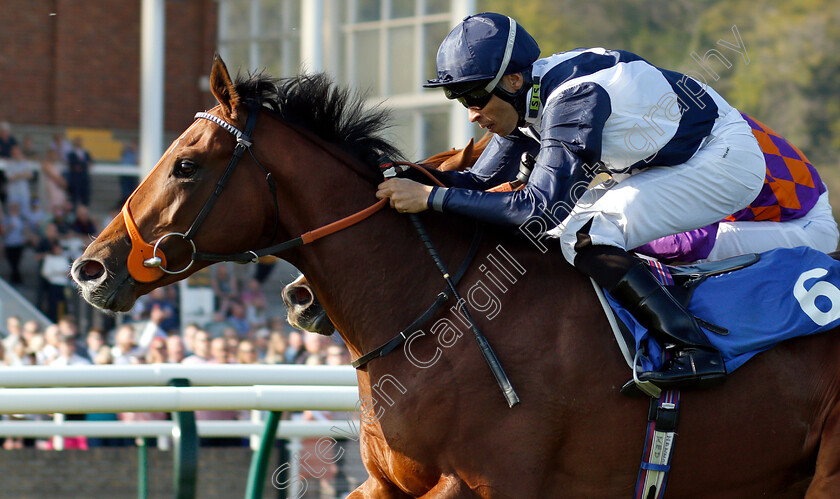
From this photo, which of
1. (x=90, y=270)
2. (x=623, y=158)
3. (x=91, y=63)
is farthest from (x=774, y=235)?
(x=91, y=63)

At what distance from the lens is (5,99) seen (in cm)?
1492

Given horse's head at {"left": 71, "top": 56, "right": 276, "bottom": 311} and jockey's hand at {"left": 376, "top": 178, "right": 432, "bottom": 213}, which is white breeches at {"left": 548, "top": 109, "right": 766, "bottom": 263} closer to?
jockey's hand at {"left": 376, "top": 178, "right": 432, "bottom": 213}

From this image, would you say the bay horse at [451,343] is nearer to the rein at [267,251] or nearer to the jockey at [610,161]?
the rein at [267,251]

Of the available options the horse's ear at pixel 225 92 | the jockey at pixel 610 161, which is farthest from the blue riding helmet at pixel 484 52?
the horse's ear at pixel 225 92

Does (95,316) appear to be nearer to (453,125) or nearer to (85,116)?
(453,125)

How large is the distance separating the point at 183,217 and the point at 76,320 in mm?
7094

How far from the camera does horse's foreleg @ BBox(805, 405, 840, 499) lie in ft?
9.74

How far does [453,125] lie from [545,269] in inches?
271

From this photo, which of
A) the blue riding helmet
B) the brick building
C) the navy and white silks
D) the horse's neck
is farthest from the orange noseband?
the brick building

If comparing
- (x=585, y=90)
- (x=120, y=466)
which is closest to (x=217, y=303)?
(x=120, y=466)

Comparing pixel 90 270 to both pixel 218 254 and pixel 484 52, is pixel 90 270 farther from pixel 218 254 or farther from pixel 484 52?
pixel 484 52

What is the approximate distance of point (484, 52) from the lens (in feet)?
10.3

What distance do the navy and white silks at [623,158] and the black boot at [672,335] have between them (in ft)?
0.49

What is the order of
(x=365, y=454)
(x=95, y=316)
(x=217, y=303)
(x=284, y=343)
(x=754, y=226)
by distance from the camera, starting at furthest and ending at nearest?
(x=217, y=303) → (x=95, y=316) → (x=284, y=343) → (x=754, y=226) → (x=365, y=454)
